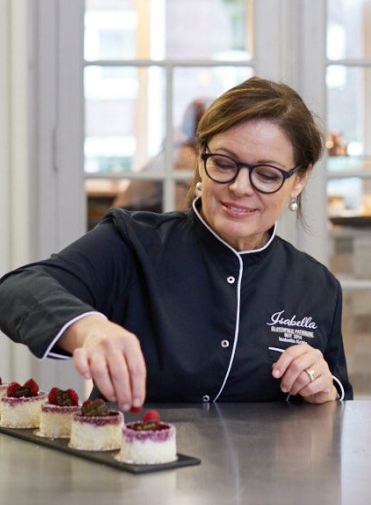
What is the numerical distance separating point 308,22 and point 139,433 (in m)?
2.35

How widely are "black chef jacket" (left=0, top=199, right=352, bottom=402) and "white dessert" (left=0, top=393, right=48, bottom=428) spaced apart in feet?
0.97

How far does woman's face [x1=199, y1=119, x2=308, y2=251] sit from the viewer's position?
2162 mm

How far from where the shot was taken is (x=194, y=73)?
12.2ft

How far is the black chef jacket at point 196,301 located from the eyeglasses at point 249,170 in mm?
141

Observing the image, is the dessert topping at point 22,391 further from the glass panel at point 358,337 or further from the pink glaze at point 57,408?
the glass panel at point 358,337

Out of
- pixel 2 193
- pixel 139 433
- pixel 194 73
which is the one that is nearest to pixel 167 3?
pixel 194 73

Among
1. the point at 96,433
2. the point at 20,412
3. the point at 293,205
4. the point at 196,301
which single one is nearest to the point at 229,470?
the point at 96,433

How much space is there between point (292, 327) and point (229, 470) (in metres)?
0.79

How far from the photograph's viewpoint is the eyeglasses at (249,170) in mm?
2160

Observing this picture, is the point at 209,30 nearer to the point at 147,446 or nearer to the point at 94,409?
the point at 94,409

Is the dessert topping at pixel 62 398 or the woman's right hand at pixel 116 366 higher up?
the woman's right hand at pixel 116 366

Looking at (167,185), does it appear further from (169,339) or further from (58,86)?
(169,339)

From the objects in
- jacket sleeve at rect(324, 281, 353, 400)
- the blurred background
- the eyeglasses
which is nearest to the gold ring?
jacket sleeve at rect(324, 281, 353, 400)

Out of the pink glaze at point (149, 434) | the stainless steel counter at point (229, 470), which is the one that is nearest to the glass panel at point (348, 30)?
the stainless steel counter at point (229, 470)
